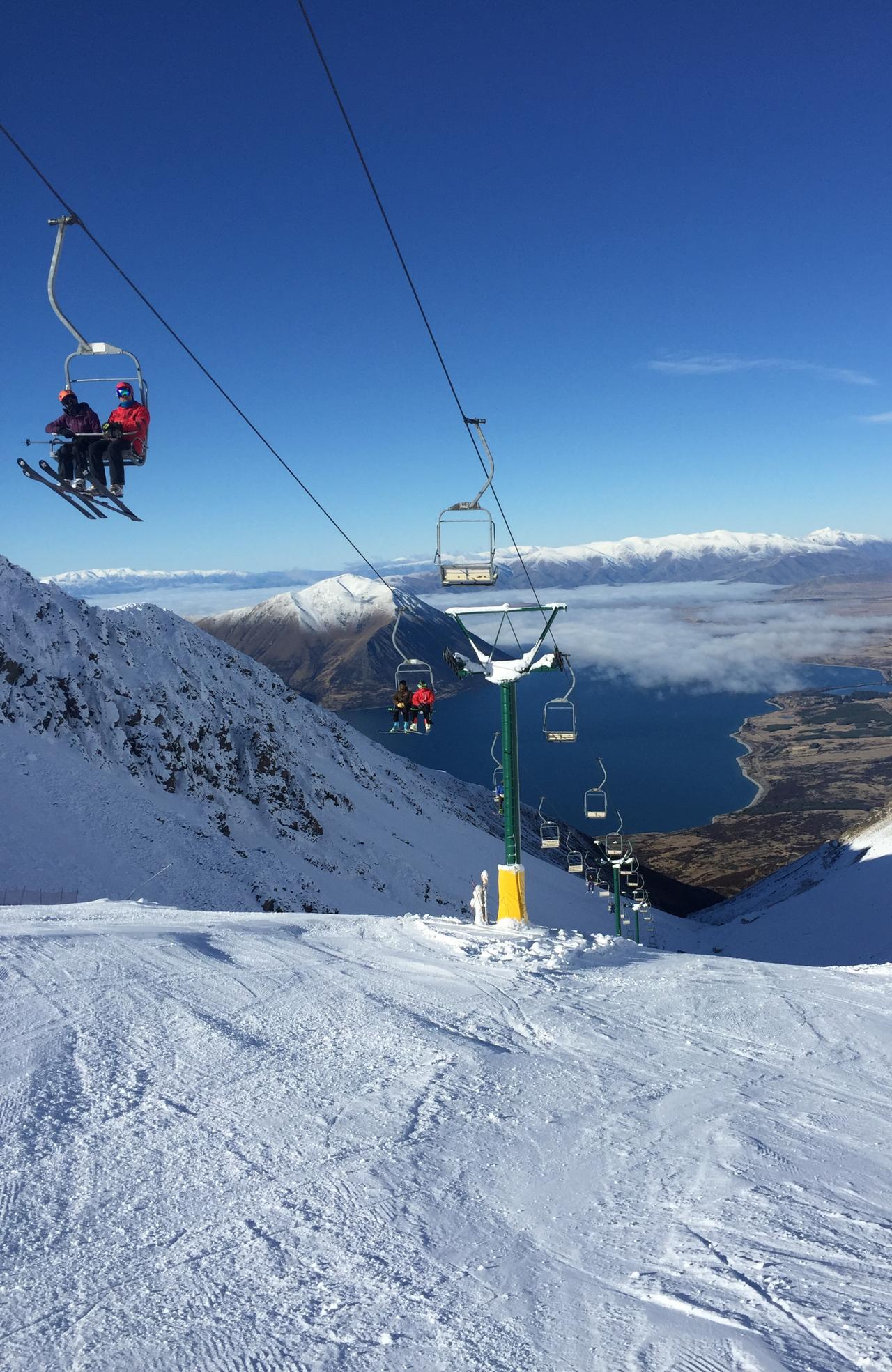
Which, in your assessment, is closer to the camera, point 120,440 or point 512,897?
point 120,440

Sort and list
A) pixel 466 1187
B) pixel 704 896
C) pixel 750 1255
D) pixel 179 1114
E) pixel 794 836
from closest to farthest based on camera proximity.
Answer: pixel 750 1255, pixel 466 1187, pixel 179 1114, pixel 704 896, pixel 794 836

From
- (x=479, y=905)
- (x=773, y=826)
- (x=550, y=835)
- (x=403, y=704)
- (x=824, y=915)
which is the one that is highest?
(x=403, y=704)

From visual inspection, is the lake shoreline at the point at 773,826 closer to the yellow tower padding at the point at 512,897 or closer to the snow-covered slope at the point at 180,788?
the snow-covered slope at the point at 180,788

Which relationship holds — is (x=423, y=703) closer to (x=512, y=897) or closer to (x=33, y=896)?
(x=512, y=897)

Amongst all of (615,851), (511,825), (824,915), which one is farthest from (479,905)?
(824,915)

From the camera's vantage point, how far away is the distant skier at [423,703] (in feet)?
61.7

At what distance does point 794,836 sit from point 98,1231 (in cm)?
14962

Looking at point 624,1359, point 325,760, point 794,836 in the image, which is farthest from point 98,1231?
point 794,836

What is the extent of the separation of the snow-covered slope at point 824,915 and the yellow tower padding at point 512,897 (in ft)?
132

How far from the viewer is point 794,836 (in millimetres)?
139125

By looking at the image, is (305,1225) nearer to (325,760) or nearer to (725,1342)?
(725,1342)

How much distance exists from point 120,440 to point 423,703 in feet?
32.4

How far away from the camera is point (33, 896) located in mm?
32188

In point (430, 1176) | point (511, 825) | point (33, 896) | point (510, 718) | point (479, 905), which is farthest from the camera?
point (33, 896)
